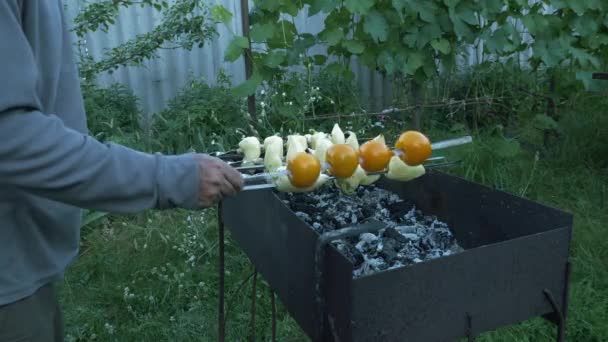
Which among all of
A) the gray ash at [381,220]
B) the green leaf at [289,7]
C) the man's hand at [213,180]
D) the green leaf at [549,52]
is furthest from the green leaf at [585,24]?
the man's hand at [213,180]

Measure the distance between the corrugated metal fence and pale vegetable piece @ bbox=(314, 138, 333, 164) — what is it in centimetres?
319

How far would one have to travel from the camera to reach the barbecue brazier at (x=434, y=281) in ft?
4.20

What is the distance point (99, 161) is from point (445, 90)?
4358 mm

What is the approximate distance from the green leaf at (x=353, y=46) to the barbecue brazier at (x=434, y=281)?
1.56 m

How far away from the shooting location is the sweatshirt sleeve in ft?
3.09

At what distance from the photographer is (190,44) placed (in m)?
4.54

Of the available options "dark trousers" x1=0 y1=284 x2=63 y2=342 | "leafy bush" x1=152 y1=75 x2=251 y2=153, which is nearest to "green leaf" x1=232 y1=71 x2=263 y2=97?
"leafy bush" x1=152 y1=75 x2=251 y2=153

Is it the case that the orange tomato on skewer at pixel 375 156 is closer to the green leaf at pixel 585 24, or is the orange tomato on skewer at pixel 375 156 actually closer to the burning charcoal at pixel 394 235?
the burning charcoal at pixel 394 235

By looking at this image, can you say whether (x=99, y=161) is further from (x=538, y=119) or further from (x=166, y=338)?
(x=538, y=119)

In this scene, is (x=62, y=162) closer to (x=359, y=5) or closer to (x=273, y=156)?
(x=273, y=156)

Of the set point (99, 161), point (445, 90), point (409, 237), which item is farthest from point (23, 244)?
point (445, 90)

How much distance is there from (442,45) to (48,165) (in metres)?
2.60

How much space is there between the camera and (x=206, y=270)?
314cm

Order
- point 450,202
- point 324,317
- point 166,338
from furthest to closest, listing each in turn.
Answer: point 166,338 < point 450,202 < point 324,317
